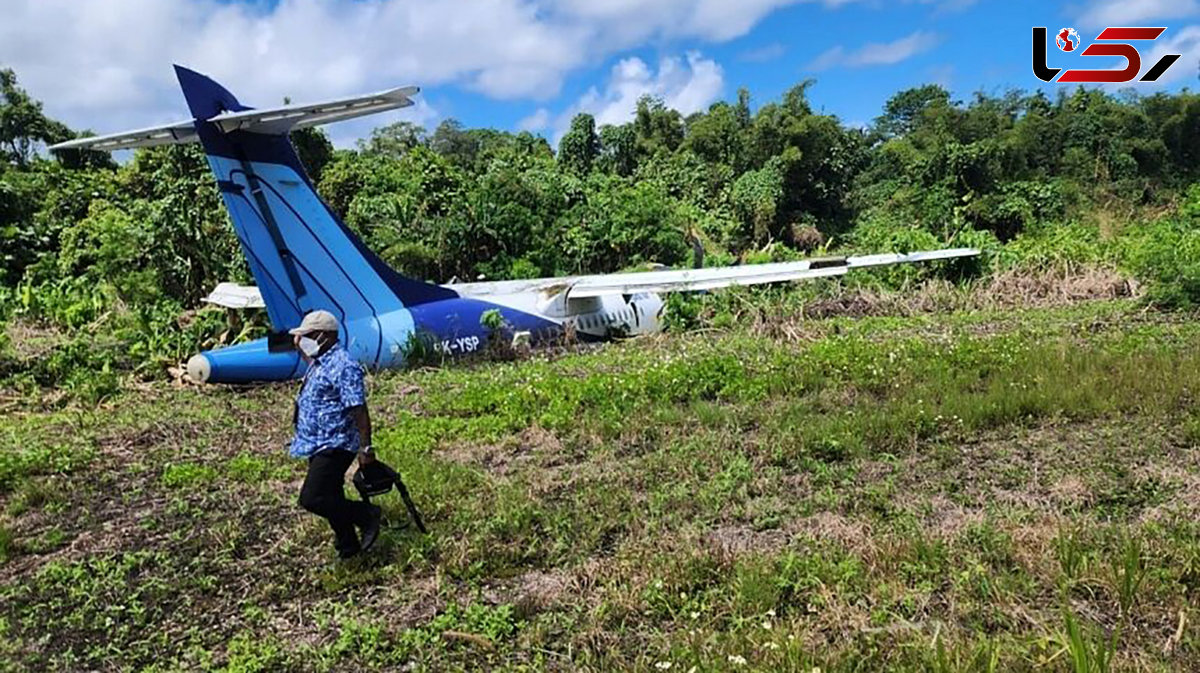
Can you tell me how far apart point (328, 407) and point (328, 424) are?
0.33 ft

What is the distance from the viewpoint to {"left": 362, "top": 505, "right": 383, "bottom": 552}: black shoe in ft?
16.1

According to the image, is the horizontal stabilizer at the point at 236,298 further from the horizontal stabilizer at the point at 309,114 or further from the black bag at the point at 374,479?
the black bag at the point at 374,479

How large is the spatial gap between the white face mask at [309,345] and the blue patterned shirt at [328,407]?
3.9 inches

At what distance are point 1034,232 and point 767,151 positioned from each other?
12.2 meters

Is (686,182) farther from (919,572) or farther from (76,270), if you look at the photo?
(919,572)

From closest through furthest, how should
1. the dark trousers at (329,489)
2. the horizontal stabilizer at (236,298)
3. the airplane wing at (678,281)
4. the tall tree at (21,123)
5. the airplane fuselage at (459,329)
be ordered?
the dark trousers at (329,489) < the airplane fuselage at (459,329) < the horizontal stabilizer at (236,298) < the airplane wing at (678,281) < the tall tree at (21,123)

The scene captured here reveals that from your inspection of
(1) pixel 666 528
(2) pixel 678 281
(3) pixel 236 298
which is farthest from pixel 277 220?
(2) pixel 678 281

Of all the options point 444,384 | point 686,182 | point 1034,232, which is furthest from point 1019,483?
point 686,182

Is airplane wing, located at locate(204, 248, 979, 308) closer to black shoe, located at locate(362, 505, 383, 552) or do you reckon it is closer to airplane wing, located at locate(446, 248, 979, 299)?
airplane wing, located at locate(446, 248, 979, 299)

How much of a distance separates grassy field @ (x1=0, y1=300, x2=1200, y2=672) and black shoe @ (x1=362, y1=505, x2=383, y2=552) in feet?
0.42

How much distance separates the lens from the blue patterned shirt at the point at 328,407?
184 inches

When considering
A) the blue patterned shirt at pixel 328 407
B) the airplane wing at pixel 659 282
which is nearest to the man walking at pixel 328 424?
the blue patterned shirt at pixel 328 407

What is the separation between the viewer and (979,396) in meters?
7.35

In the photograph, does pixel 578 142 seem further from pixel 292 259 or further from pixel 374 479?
pixel 374 479
